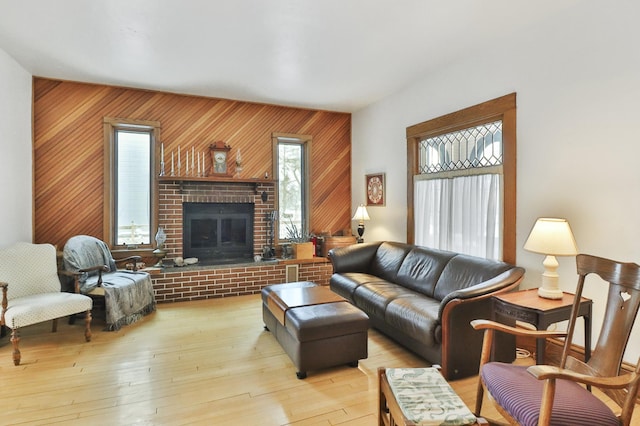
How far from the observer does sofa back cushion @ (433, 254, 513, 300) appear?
9.76 ft

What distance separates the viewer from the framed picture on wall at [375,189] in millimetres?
5062

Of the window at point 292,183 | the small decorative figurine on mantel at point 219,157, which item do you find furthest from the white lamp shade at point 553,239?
the small decorative figurine on mantel at point 219,157

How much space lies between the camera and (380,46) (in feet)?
10.9

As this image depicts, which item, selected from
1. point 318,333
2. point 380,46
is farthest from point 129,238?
point 380,46

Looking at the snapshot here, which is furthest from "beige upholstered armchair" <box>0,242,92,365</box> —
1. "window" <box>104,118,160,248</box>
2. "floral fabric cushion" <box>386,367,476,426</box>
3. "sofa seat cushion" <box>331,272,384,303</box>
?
"floral fabric cushion" <box>386,367,476,426</box>

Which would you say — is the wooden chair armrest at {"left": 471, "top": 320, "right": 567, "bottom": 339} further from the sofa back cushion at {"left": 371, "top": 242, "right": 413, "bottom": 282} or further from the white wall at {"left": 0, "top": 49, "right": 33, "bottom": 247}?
the white wall at {"left": 0, "top": 49, "right": 33, "bottom": 247}

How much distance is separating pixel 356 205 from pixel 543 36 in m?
3.45

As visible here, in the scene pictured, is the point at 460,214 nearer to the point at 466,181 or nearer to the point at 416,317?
the point at 466,181

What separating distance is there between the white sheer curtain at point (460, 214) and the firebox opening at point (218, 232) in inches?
99.5

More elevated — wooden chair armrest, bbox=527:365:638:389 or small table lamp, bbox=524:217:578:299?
small table lamp, bbox=524:217:578:299

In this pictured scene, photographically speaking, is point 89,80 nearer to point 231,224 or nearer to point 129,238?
point 129,238

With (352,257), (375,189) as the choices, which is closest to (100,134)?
(352,257)

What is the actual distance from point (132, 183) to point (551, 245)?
15.9ft

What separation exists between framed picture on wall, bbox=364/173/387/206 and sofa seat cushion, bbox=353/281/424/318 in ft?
5.37
